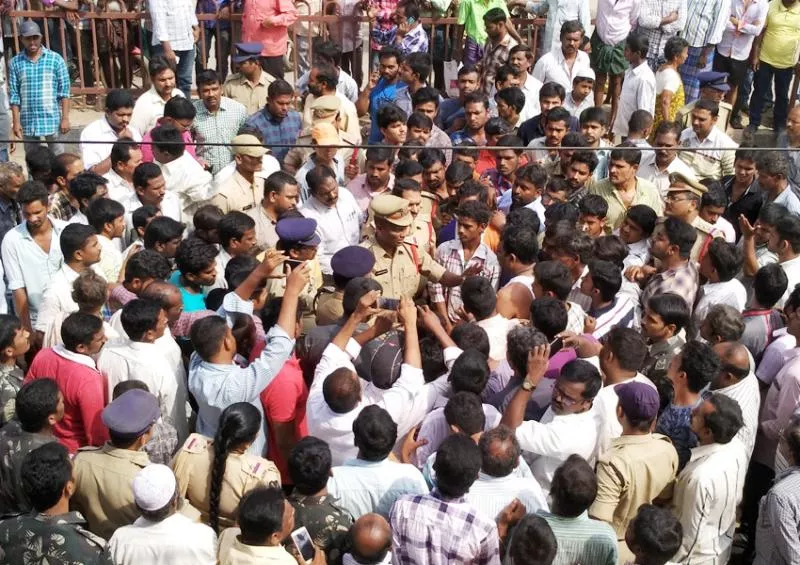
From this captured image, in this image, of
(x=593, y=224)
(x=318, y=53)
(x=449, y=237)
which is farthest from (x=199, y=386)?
(x=318, y=53)

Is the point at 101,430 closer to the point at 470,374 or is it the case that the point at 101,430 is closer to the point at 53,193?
the point at 470,374

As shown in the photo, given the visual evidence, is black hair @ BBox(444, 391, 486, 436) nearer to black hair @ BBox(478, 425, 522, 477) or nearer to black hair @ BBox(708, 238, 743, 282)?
black hair @ BBox(478, 425, 522, 477)

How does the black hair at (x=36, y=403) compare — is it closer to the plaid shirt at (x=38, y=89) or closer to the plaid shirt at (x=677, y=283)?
the plaid shirt at (x=677, y=283)

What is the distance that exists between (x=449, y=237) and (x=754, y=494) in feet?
8.22

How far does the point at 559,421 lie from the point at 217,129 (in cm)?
466

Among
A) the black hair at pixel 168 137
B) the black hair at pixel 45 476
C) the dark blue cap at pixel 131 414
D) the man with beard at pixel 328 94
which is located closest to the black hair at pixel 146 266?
the dark blue cap at pixel 131 414

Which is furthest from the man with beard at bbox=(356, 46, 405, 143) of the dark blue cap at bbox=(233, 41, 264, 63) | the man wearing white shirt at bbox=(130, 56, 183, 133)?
the man wearing white shirt at bbox=(130, 56, 183, 133)

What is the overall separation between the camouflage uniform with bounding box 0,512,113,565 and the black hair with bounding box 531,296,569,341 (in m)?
2.31

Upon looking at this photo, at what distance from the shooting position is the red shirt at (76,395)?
4.68m

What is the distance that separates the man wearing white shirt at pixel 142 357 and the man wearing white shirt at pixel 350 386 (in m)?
0.74

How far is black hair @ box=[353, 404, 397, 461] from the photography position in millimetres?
4074

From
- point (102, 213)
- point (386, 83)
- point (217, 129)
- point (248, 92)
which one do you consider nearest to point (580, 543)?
point (102, 213)

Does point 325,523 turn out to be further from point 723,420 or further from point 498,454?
point 723,420

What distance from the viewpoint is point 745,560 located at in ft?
17.1
